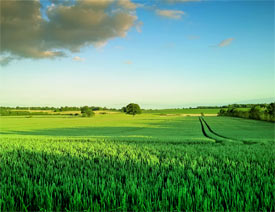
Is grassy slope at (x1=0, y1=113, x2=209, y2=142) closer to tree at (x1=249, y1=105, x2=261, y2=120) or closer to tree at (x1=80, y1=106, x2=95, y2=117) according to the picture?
tree at (x1=249, y1=105, x2=261, y2=120)

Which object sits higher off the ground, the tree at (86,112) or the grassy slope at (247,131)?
the tree at (86,112)

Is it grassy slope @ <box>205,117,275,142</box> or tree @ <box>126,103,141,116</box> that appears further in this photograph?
tree @ <box>126,103,141,116</box>

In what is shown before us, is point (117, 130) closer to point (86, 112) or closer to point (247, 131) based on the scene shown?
point (247, 131)

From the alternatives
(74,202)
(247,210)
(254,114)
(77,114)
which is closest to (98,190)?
(74,202)

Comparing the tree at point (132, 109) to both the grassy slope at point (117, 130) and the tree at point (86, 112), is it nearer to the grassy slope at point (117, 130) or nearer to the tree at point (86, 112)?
the tree at point (86, 112)

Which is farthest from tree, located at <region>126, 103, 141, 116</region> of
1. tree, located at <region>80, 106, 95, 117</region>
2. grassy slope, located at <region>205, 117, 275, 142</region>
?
grassy slope, located at <region>205, 117, 275, 142</region>

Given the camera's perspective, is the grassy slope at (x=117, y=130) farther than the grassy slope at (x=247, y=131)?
Yes

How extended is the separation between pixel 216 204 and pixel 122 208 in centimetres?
189

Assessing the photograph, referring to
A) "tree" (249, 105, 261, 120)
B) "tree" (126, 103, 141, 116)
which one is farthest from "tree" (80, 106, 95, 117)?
"tree" (249, 105, 261, 120)

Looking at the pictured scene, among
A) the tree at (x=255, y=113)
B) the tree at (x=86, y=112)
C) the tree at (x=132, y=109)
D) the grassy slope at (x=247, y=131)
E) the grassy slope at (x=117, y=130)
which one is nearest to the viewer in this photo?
the grassy slope at (x=247, y=131)

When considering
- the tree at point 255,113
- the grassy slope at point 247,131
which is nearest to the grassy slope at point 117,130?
the grassy slope at point 247,131

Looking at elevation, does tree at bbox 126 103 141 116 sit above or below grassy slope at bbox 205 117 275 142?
above

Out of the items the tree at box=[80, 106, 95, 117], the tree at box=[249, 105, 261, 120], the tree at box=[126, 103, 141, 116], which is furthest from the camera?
the tree at box=[126, 103, 141, 116]

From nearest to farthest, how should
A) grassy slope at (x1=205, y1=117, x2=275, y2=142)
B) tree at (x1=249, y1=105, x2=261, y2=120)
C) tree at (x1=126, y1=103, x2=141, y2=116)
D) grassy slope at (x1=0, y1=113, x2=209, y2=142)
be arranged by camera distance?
grassy slope at (x1=205, y1=117, x2=275, y2=142) < grassy slope at (x1=0, y1=113, x2=209, y2=142) < tree at (x1=249, y1=105, x2=261, y2=120) < tree at (x1=126, y1=103, x2=141, y2=116)
